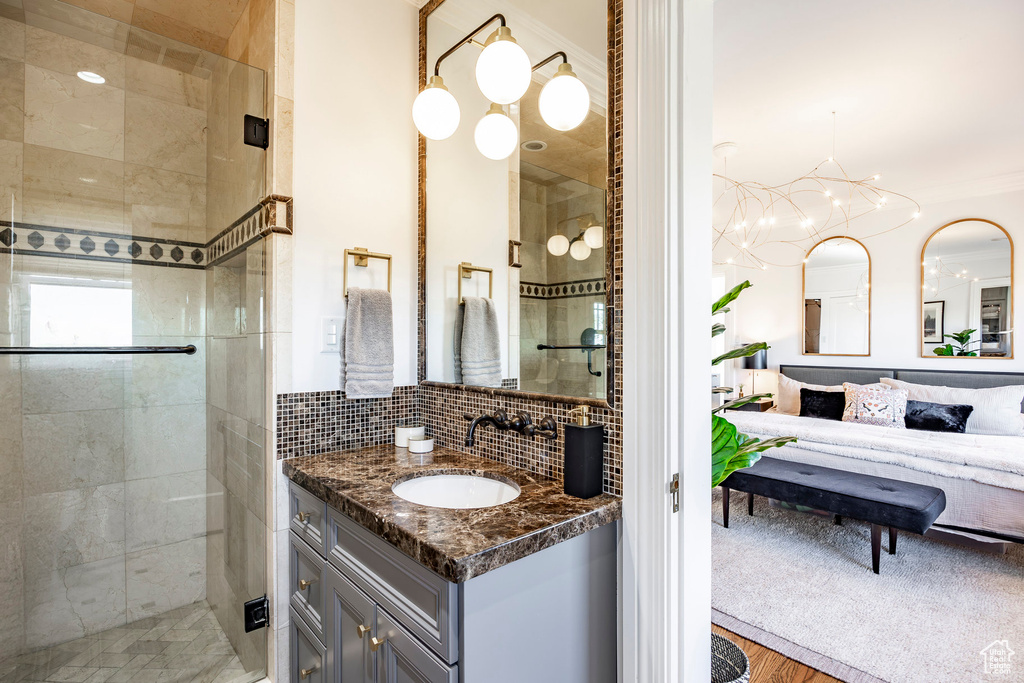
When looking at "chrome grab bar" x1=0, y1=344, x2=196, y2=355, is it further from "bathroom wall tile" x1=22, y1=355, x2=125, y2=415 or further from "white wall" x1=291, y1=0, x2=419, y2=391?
"white wall" x1=291, y1=0, x2=419, y2=391

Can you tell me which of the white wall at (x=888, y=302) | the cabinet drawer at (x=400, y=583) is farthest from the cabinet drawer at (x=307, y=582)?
the white wall at (x=888, y=302)

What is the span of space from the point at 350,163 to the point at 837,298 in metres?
5.12

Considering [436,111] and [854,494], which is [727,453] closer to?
[436,111]

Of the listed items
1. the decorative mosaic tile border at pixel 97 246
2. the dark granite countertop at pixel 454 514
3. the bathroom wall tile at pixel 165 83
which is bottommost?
the dark granite countertop at pixel 454 514

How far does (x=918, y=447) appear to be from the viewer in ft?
9.85

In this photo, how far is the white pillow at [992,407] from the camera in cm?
357

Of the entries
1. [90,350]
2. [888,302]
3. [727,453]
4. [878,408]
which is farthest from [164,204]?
[888,302]

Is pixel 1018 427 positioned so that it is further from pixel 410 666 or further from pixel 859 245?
pixel 410 666

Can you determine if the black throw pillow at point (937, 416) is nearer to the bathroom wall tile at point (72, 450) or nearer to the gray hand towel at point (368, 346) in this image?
the gray hand towel at point (368, 346)

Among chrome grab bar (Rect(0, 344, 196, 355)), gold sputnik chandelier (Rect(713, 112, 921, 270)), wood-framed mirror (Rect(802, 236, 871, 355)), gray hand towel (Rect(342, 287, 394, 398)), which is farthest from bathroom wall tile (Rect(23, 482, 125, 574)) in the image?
wood-framed mirror (Rect(802, 236, 871, 355))

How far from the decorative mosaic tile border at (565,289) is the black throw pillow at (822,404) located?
12.5 feet

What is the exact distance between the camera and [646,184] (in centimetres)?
119

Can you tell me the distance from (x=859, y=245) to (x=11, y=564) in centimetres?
637

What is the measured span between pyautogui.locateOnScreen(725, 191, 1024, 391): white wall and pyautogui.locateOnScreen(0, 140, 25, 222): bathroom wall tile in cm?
596
